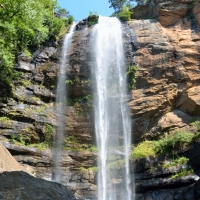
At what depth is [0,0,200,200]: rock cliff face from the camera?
1398 cm

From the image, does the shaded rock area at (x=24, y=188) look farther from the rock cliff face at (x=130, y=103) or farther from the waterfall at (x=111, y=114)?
the waterfall at (x=111, y=114)

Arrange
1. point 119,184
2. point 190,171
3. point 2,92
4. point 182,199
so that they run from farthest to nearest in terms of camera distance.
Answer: point 2,92 < point 119,184 < point 190,171 < point 182,199

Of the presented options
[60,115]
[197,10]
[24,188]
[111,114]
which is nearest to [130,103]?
[111,114]

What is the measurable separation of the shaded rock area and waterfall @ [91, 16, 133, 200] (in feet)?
29.0

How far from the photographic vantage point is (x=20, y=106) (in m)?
16.0

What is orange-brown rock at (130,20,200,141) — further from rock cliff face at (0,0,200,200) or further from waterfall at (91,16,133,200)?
waterfall at (91,16,133,200)

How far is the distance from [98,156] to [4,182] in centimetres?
1096

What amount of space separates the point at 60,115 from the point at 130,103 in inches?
168

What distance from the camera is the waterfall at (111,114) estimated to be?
14008 millimetres

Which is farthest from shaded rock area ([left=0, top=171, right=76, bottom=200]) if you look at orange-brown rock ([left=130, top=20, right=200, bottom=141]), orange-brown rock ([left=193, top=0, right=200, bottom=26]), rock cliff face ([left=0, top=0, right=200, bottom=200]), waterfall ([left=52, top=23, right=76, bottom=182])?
orange-brown rock ([left=193, top=0, right=200, bottom=26])

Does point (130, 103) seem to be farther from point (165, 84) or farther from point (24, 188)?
point (24, 188)

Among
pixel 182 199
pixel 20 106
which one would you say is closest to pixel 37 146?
pixel 20 106

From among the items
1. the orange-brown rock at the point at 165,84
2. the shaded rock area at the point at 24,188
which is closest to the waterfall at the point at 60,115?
the orange-brown rock at the point at 165,84

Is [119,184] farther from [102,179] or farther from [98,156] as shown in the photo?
[98,156]
